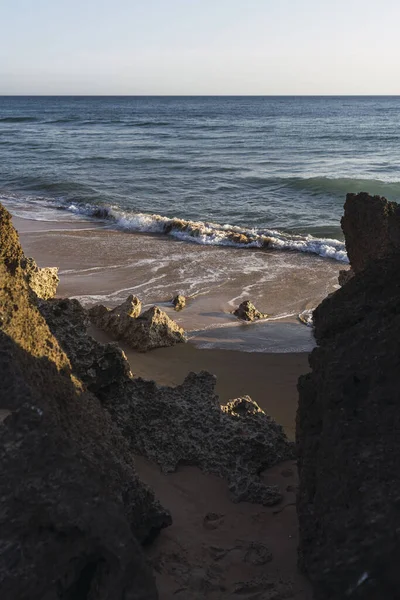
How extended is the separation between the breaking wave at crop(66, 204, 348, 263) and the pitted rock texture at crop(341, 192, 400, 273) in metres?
5.73

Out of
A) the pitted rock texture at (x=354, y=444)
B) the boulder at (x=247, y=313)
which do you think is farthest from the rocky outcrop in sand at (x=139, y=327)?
the pitted rock texture at (x=354, y=444)

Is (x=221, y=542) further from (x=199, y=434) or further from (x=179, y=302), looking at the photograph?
(x=179, y=302)

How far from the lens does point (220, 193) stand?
1931 centimetres

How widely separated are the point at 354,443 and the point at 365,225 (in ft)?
11.9

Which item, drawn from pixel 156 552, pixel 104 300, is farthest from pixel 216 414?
pixel 104 300

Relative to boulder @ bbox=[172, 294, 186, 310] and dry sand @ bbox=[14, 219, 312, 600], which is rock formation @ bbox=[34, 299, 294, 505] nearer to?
dry sand @ bbox=[14, 219, 312, 600]

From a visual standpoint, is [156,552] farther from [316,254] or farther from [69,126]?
[69,126]

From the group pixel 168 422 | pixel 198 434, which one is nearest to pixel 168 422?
pixel 168 422

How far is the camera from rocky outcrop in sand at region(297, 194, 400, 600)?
83.4 inches

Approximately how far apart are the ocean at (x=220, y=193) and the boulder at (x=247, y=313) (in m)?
0.40

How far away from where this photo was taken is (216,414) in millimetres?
4188

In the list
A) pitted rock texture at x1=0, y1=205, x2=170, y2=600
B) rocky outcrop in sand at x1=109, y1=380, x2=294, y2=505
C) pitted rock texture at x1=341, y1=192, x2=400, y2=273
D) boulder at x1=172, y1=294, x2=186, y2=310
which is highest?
pitted rock texture at x1=341, y1=192, x2=400, y2=273

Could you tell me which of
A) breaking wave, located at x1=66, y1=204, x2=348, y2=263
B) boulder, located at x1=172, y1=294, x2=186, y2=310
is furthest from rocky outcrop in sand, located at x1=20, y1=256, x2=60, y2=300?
breaking wave, located at x1=66, y1=204, x2=348, y2=263

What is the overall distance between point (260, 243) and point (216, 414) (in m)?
8.95
